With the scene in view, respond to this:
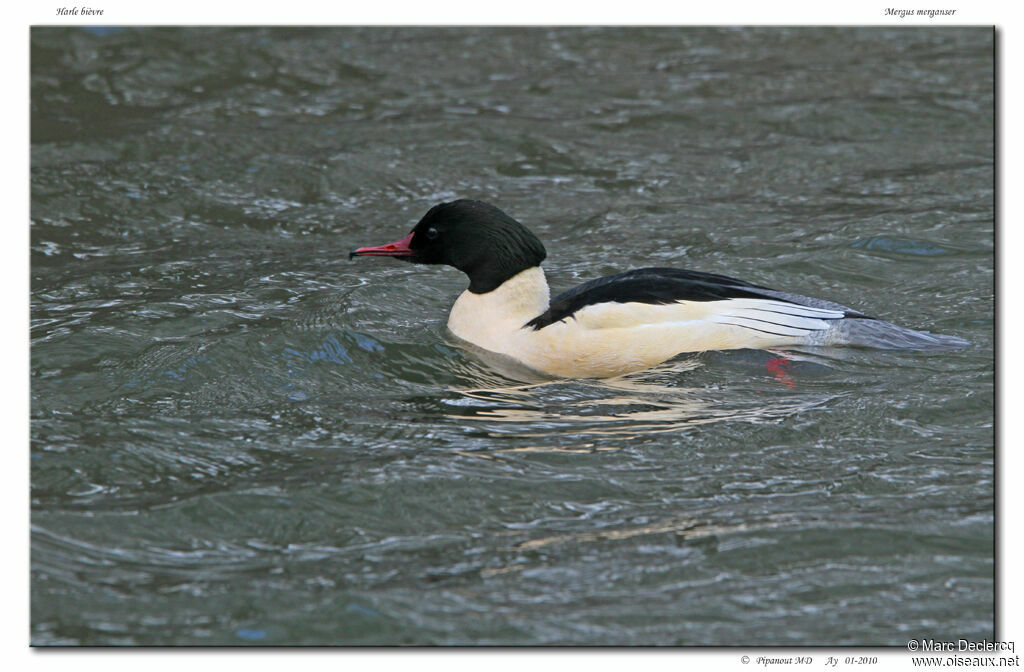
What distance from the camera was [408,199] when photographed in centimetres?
1081

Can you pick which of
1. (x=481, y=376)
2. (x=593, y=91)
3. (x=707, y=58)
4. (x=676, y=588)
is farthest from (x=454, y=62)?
(x=676, y=588)

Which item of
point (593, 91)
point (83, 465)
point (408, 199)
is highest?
point (593, 91)

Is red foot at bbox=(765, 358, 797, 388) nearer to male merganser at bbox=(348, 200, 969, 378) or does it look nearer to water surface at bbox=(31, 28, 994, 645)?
water surface at bbox=(31, 28, 994, 645)

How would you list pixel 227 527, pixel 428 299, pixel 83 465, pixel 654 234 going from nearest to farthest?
1. pixel 227 527
2. pixel 83 465
3. pixel 428 299
4. pixel 654 234

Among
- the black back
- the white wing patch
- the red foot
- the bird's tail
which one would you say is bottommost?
the red foot

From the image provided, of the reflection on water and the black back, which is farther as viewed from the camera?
the black back

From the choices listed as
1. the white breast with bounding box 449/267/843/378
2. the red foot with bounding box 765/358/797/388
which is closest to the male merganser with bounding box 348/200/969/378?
the white breast with bounding box 449/267/843/378

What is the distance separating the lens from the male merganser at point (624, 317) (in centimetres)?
723

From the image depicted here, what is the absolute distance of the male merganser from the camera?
723 centimetres

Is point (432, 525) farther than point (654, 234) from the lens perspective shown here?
No

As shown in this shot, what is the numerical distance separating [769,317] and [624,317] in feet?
2.80

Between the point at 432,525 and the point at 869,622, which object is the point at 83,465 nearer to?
the point at 432,525

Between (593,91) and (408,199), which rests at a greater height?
(593,91)

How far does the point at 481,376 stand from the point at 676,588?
9.02ft
